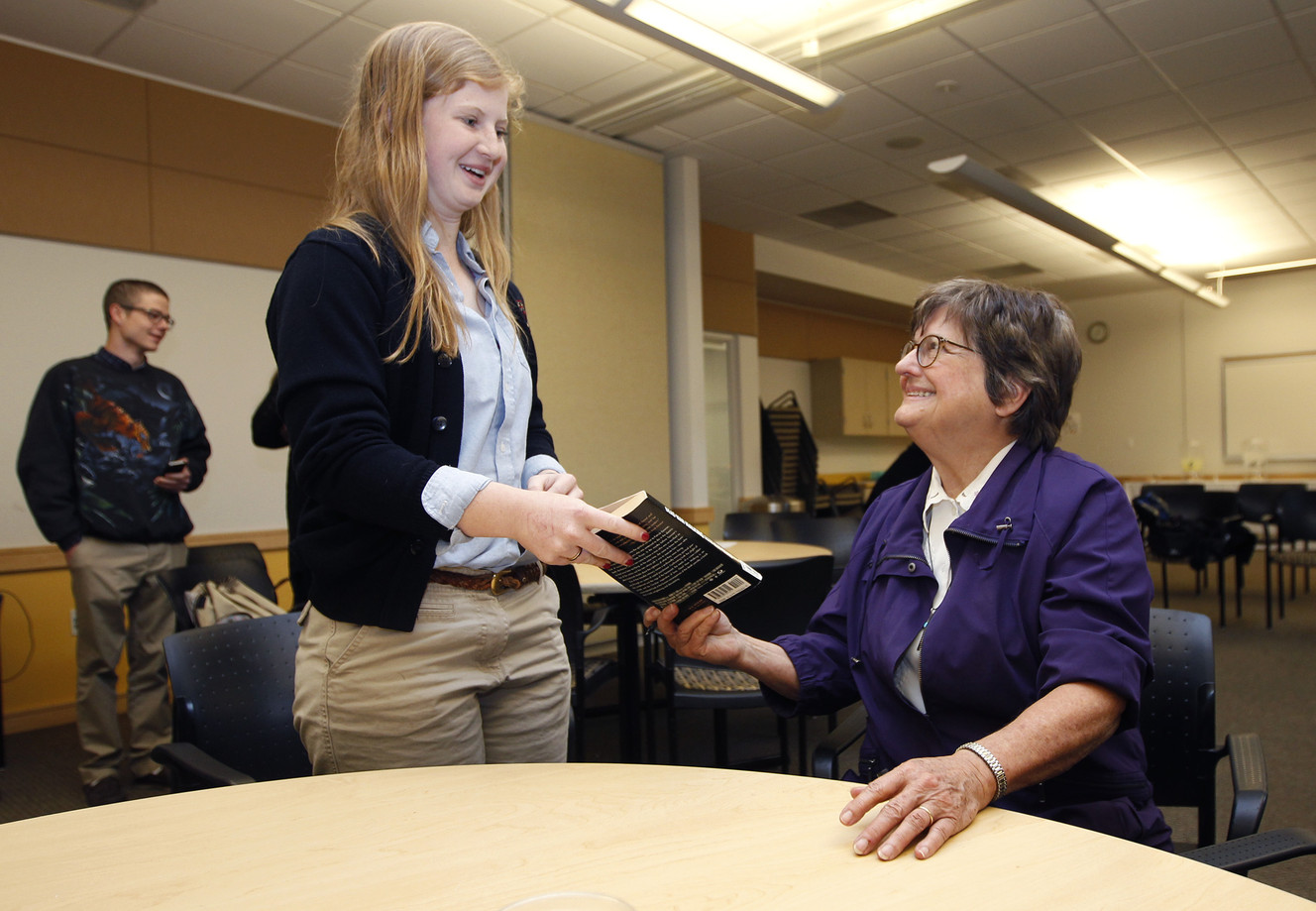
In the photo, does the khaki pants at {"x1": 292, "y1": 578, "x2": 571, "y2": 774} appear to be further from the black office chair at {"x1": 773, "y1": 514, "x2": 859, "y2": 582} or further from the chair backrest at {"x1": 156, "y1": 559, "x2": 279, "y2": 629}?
the black office chair at {"x1": 773, "y1": 514, "x2": 859, "y2": 582}

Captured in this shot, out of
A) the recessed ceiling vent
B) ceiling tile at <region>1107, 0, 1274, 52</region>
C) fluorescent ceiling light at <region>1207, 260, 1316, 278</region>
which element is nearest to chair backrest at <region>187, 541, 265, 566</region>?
ceiling tile at <region>1107, 0, 1274, 52</region>

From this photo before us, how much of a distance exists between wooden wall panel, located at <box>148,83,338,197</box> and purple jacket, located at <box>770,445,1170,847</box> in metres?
4.79

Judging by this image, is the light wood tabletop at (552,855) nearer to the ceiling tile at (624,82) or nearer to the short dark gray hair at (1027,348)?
the short dark gray hair at (1027,348)

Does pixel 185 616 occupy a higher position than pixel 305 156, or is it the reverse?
pixel 305 156

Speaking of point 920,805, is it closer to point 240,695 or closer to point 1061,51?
point 240,695

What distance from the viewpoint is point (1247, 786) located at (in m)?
1.43

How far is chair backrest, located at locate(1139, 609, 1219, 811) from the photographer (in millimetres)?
1651

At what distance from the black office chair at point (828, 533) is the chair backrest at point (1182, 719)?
8.21 ft

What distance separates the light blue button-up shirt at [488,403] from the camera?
1.27 meters

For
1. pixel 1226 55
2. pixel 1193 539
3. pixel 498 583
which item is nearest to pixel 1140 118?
pixel 1226 55

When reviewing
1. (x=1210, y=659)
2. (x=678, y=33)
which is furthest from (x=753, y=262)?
(x=1210, y=659)

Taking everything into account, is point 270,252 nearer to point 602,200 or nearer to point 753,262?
point 602,200

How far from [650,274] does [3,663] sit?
4.51 meters

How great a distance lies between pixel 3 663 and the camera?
448 centimetres
